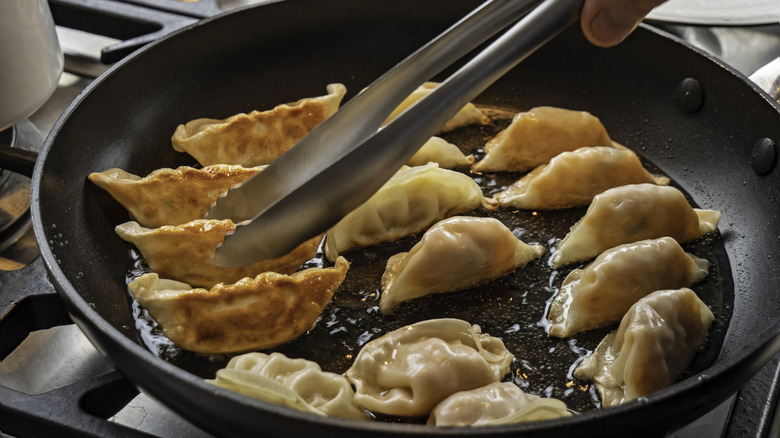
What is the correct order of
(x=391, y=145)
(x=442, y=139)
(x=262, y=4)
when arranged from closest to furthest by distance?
(x=391, y=145) → (x=442, y=139) → (x=262, y=4)

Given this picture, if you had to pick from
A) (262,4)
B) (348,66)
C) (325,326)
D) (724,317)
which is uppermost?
(262,4)

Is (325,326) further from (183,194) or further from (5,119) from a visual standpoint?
(5,119)

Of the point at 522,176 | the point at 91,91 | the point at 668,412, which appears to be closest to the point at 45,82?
the point at 91,91

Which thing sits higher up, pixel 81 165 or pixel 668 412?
pixel 668 412

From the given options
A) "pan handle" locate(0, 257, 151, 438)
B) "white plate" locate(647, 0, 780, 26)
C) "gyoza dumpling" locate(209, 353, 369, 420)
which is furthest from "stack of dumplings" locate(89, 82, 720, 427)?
"white plate" locate(647, 0, 780, 26)

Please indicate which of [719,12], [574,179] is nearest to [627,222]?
[574,179]

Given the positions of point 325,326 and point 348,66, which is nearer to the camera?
point 325,326

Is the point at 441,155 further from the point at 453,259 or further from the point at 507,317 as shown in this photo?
the point at 507,317
